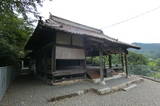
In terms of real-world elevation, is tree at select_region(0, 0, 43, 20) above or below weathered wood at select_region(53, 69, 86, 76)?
above

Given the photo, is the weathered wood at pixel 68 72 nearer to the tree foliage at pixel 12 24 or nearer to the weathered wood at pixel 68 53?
the weathered wood at pixel 68 53

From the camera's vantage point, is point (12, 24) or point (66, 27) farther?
point (12, 24)

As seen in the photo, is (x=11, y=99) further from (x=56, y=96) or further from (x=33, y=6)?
(x=33, y=6)

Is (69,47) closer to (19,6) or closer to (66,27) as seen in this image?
(66,27)

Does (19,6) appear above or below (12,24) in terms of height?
below

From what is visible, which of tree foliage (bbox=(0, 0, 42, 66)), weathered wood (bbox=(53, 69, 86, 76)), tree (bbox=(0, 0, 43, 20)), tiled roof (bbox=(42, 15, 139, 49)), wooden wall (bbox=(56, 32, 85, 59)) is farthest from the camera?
wooden wall (bbox=(56, 32, 85, 59))

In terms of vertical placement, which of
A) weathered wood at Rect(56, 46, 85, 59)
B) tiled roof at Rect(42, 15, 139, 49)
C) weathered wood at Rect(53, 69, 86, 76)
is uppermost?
tiled roof at Rect(42, 15, 139, 49)

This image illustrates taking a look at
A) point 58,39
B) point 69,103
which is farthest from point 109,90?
point 58,39

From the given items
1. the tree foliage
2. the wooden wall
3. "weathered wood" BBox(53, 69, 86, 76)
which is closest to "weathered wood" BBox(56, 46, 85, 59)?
the wooden wall

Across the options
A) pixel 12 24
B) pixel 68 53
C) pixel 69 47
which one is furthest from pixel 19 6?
pixel 12 24

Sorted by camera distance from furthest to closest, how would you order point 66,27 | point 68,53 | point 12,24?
point 12,24 → point 66,27 → point 68,53

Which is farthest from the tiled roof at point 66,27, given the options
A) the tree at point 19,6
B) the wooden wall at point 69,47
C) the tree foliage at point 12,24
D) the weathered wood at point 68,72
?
the weathered wood at point 68,72

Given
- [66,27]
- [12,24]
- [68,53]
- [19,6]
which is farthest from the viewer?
[12,24]

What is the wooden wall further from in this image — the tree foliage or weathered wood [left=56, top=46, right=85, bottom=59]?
the tree foliage
